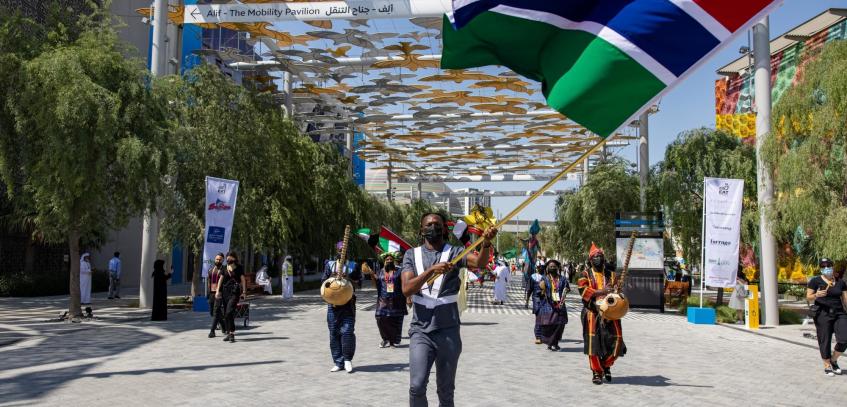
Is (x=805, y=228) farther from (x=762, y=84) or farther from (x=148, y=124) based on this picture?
(x=148, y=124)

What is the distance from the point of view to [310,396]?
819 cm

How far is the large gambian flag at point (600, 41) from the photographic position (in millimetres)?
4824

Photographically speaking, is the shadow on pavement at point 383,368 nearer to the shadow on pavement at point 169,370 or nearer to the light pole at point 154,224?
the shadow on pavement at point 169,370

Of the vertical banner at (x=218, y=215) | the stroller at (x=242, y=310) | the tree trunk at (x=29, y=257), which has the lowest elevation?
the stroller at (x=242, y=310)

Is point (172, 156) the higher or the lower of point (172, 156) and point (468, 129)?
the lower

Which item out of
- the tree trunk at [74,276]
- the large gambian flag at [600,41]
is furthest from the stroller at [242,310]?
the large gambian flag at [600,41]

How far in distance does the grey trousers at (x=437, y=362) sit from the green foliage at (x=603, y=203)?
2761 cm

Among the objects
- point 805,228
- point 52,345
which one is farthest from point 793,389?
point 52,345

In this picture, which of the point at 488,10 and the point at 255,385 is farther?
the point at 255,385

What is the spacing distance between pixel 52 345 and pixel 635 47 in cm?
1159

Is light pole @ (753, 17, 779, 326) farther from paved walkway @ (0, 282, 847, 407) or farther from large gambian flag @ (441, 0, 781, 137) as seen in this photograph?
large gambian flag @ (441, 0, 781, 137)

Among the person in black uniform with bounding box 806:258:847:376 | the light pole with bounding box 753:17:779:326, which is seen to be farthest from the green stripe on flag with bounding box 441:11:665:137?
the light pole with bounding box 753:17:779:326

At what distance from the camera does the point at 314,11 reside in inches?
974

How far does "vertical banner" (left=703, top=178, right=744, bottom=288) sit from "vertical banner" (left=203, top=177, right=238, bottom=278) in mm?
12262
